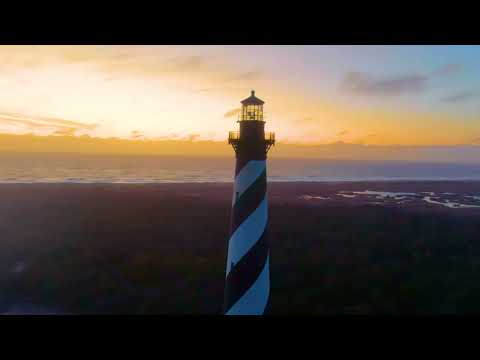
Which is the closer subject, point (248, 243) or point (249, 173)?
point (249, 173)

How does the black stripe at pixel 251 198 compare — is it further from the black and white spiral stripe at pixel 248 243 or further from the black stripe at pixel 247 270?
the black stripe at pixel 247 270

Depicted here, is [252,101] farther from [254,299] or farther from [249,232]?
[254,299]

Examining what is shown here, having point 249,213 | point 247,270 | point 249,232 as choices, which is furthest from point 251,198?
point 247,270

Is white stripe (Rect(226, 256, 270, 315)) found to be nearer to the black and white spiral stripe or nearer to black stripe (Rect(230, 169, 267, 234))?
the black and white spiral stripe

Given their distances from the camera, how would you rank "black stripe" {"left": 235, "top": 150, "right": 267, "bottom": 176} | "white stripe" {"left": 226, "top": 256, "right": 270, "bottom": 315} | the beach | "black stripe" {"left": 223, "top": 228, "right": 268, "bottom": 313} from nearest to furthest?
"black stripe" {"left": 235, "top": 150, "right": 267, "bottom": 176} < "black stripe" {"left": 223, "top": 228, "right": 268, "bottom": 313} < "white stripe" {"left": 226, "top": 256, "right": 270, "bottom": 315} < the beach

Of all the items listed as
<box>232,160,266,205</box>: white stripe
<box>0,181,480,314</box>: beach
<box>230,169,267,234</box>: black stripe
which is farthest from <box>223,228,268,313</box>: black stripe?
<box>0,181,480,314</box>: beach
